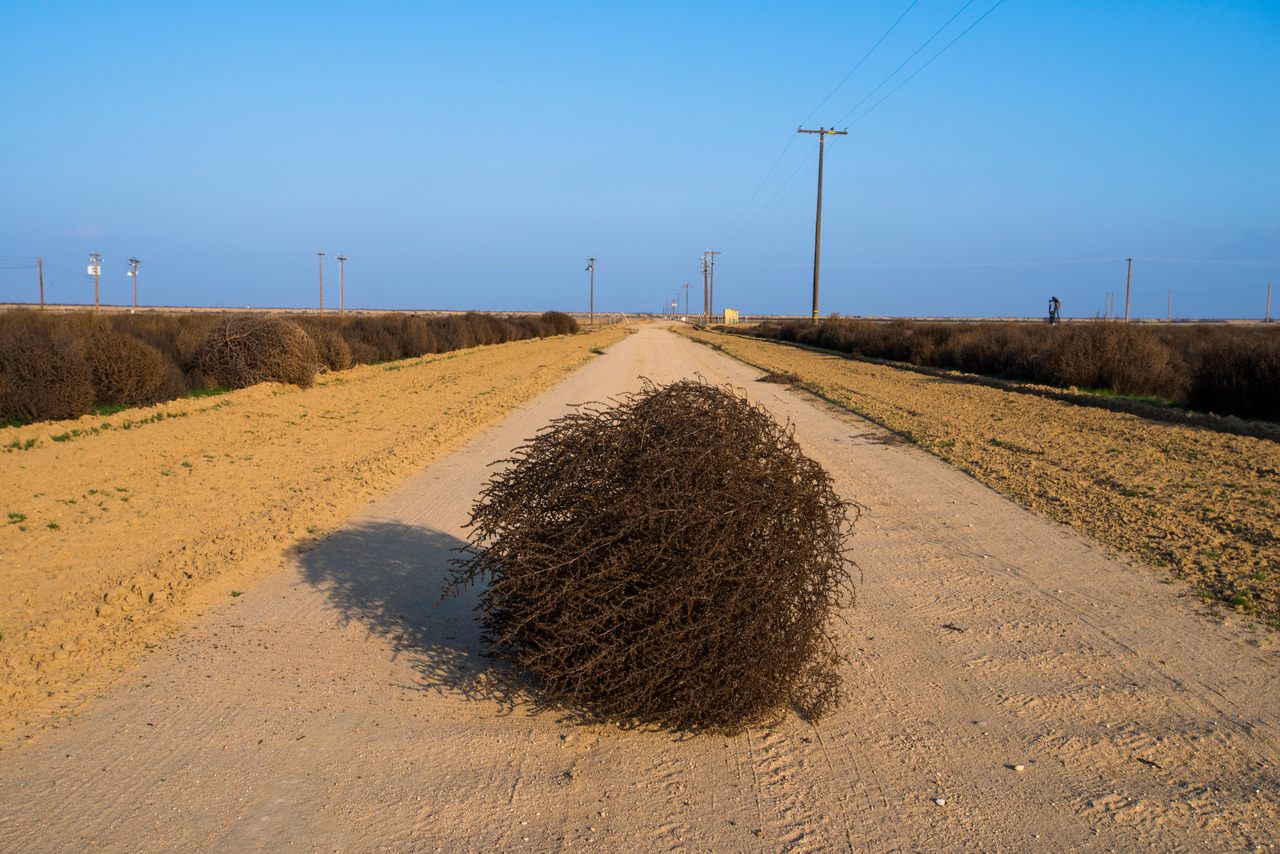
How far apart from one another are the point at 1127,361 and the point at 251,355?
23.7m

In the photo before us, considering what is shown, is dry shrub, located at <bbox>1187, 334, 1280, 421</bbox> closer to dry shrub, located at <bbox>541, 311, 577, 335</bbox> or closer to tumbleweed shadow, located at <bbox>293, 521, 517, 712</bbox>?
tumbleweed shadow, located at <bbox>293, 521, 517, 712</bbox>

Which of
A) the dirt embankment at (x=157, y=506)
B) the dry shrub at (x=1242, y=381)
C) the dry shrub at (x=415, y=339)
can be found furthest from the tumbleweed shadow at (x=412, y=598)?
the dry shrub at (x=415, y=339)

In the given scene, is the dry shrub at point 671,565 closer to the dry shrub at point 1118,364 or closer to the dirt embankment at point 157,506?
the dirt embankment at point 157,506

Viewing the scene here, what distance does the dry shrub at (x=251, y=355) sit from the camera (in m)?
25.5

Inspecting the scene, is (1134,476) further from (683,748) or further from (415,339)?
(415,339)

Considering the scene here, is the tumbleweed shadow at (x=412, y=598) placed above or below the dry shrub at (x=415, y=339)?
below

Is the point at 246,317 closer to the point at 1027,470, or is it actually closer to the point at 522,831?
the point at 1027,470

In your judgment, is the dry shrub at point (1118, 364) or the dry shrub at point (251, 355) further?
the dry shrub at point (1118, 364)

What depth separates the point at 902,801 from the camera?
4262 mm

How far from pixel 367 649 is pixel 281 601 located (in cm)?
134

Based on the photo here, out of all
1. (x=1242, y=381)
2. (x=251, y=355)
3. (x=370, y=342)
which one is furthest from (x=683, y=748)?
(x=370, y=342)

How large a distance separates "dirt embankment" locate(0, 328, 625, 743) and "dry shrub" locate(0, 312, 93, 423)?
2.45ft

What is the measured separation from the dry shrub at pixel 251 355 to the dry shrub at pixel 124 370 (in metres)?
3.32

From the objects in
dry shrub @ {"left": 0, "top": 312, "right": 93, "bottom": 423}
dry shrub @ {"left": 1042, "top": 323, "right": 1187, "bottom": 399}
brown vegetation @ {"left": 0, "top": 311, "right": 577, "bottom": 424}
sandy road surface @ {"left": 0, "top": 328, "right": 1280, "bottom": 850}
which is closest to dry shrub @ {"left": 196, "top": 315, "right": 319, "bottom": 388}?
brown vegetation @ {"left": 0, "top": 311, "right": 577, "bottom": 424}
